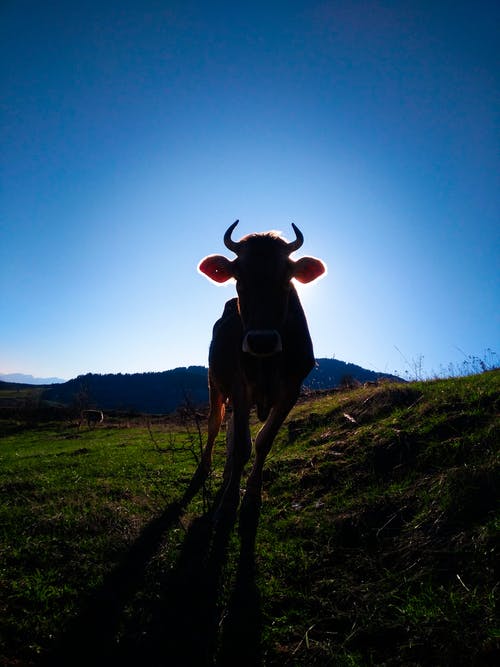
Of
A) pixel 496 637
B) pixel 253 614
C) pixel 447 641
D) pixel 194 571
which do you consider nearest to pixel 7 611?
pixel 194 571

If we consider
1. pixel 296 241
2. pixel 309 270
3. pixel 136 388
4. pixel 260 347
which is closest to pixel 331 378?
pixel 309 270

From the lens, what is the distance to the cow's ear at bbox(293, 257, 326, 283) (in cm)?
577

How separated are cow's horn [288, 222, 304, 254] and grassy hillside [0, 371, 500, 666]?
292 cm

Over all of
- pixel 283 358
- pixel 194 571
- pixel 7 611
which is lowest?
pixel 7 611

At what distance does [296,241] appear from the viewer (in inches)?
218

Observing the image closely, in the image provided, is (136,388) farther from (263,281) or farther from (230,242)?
(263,281)

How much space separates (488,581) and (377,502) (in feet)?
4.84

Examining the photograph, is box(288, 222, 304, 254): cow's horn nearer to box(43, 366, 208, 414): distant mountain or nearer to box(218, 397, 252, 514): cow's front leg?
box(218, 397, 252, 514): cow's front leg

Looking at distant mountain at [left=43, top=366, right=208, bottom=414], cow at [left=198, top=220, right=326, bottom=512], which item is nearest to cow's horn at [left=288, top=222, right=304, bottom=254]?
cow at [left=198, top=220, right=326, bottom=512]

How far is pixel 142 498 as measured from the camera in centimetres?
533

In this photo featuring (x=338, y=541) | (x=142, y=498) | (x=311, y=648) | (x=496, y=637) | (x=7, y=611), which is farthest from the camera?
(x=142, y=498)

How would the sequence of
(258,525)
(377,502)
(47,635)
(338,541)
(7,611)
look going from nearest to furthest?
(47,635) → (7,611) → (338,541) → (377,502) → (258,525)

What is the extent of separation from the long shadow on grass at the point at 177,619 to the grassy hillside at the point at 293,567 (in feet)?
0.04

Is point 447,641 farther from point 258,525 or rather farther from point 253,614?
point 258,525
